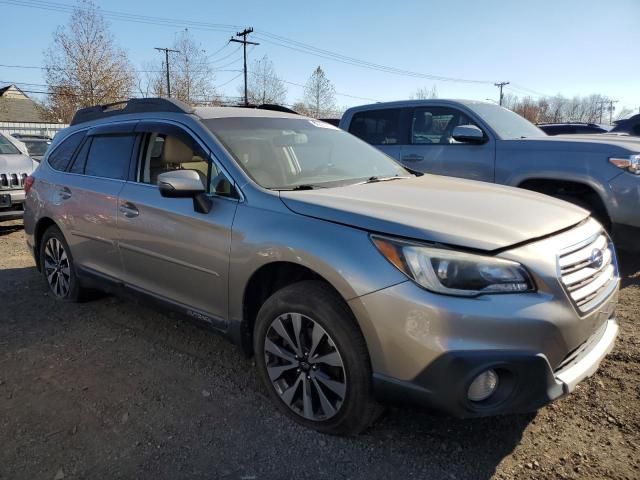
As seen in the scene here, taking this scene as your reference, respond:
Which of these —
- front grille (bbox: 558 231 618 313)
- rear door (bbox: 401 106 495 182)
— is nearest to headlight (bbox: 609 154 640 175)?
rear door (bbox: 401 106 495 182)

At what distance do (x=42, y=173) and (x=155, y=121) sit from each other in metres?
1.87

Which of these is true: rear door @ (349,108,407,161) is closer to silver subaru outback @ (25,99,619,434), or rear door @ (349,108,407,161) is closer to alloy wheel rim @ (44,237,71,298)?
silver subaru outback @ (25,99,619,434)

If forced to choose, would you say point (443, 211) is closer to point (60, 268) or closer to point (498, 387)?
point (498, 387)

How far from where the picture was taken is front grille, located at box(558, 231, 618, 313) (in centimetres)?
229

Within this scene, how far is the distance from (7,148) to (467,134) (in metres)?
7.70

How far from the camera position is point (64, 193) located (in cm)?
441

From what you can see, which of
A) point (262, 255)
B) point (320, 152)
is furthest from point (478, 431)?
point (320, 152)

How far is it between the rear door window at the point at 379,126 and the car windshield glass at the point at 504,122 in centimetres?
100

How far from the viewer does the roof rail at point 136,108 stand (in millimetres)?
3596

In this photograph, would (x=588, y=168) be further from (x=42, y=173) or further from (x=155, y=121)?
(x=42, y=173)

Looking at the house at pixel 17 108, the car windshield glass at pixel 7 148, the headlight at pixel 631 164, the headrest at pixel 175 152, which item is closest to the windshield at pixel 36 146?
the car windshield glass at pixel 7 148

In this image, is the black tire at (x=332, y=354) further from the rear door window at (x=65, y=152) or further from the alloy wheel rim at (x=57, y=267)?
the rear door window at (x=65, y=152)

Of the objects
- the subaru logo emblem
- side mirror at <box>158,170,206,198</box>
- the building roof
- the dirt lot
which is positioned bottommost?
the dirt lot

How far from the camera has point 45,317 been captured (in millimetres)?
4344
